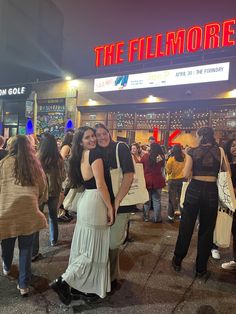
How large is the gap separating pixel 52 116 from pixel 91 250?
15440 mm

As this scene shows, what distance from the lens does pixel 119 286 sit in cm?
320

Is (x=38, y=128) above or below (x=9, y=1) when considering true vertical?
below

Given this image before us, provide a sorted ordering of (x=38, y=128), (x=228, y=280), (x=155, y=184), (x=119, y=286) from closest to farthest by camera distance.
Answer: (x=119, y=286)
(x=228, y=280)
(x=155, y=184)
(x=38, y=128)

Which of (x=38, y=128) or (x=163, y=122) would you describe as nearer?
(x=163, y=122)

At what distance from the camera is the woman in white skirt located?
263cm

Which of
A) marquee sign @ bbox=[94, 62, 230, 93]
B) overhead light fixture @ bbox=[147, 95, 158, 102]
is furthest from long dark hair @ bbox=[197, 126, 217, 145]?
overhead light fixture @ bbox=[147, 95, 158, 102]

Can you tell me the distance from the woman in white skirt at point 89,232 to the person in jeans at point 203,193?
1367mm

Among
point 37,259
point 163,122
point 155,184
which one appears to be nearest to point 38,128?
point 163,122

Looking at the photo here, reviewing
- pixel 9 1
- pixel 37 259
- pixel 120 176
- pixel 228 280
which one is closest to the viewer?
pixel 120 176

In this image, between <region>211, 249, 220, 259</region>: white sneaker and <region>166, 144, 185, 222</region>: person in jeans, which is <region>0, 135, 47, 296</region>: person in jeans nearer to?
<region>211, 249, 220, 259</region>: white sneaker

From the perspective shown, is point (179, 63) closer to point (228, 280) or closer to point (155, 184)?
point (155, 184)

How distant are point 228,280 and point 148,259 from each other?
1.12 metres

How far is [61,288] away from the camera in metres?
2.71

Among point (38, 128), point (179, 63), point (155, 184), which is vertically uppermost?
point (179, 63)
